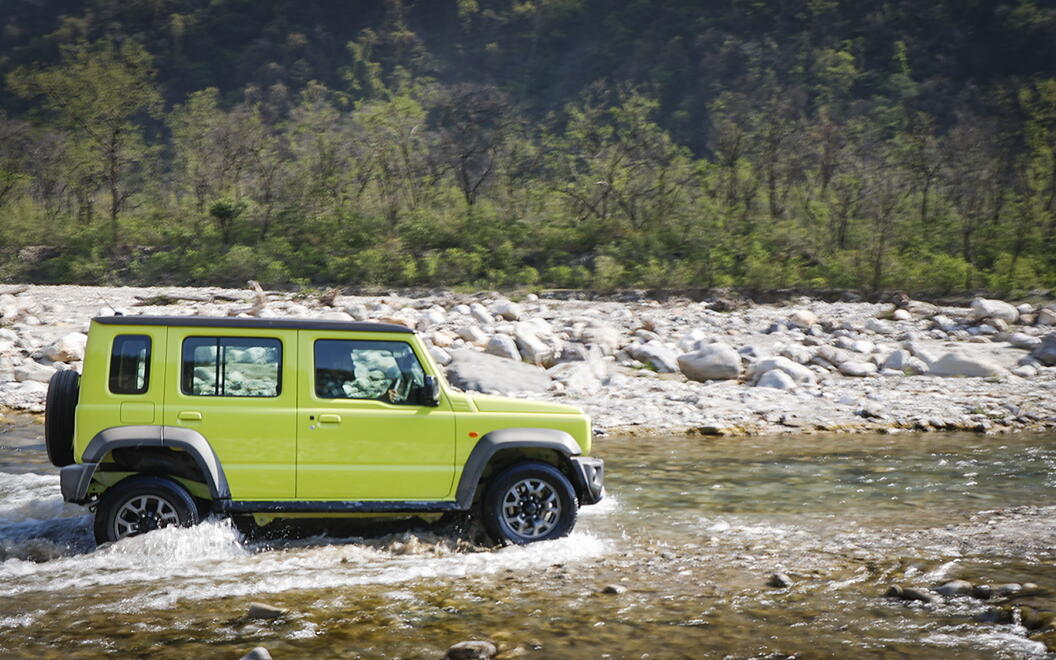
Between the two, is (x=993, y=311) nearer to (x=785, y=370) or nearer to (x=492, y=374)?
(x=785, y=370)

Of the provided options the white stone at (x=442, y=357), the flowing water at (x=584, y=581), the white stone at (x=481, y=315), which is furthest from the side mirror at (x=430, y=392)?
the white stone at (x=481, y=315)

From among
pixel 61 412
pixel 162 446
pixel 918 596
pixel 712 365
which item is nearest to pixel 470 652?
pixel 162 446

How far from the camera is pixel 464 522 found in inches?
336

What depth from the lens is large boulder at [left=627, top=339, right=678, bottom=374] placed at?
1998 cm

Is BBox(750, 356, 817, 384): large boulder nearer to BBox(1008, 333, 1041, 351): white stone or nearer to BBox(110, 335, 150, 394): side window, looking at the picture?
BBox(1008, 333, 1041, 351): white stone

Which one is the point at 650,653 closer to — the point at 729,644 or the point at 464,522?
the point at 729,644

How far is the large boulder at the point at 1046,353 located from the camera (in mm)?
21328

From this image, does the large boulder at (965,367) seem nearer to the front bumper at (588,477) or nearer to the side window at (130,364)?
the front bumper at (588,477)

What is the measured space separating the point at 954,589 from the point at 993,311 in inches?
895

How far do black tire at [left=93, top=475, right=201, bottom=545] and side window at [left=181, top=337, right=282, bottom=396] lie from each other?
0.76m

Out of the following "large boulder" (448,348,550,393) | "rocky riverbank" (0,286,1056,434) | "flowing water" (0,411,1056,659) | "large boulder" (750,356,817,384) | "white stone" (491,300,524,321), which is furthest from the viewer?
"white stone" (491,300,524,321)

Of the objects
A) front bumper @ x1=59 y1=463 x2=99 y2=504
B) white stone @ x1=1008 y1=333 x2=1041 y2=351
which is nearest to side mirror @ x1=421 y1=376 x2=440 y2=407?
front bumper @ x1=59 y1=463 x2=99 y2=504

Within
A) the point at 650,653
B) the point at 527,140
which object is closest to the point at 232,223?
the point at 527,140

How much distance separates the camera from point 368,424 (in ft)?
25.8
